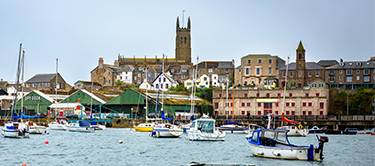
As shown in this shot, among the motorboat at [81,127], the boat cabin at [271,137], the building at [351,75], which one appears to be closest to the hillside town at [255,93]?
the building at [351,75]

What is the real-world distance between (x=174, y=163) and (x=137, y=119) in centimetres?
5756

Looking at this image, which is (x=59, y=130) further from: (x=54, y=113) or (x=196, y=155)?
(x=196, y=155)

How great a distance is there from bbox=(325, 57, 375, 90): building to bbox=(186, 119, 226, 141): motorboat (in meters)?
61.1

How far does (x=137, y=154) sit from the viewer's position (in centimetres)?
4156

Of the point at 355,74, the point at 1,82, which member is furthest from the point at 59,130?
the point at 1,82

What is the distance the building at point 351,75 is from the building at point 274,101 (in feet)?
32.7

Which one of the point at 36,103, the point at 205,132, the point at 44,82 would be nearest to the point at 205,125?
the point at 205,132

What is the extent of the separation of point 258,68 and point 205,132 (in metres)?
73.9

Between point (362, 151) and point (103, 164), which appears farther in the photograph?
point (362, 151)

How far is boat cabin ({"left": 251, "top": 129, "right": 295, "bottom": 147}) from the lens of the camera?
36125 millimetres

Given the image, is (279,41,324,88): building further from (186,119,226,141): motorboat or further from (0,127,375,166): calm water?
(0,127,375,166): calm water

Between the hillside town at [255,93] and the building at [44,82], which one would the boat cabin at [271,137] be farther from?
the building at [44,82]

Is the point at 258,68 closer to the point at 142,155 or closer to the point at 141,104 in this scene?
the point at 141,104

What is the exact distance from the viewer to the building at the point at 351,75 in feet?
357
